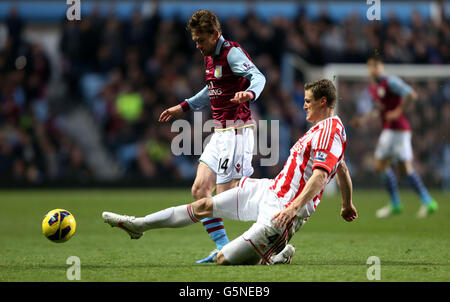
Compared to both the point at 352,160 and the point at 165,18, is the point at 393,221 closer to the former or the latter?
the point at 352,160

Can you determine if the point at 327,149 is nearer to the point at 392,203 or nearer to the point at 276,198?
the point at 276,198

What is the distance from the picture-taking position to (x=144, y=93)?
59.0ft

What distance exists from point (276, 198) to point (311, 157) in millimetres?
443

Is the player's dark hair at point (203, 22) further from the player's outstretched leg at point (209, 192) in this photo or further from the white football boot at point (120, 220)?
the white football boot at point (120, 220)

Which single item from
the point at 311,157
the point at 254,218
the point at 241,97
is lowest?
the point at 254,218

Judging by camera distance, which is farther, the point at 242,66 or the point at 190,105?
the point at 190,105

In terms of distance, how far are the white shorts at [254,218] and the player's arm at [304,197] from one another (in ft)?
Result: 0.91

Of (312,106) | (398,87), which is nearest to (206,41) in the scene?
(312,106)

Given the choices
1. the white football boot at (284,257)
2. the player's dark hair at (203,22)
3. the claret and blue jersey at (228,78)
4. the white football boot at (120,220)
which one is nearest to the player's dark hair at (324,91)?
the claret and blue jersey at (228,78)

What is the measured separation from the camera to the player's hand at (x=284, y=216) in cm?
551

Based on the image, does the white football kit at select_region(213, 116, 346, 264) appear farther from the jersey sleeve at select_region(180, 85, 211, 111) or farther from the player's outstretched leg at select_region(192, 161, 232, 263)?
the jersey sleeve at select_region(180, 85, 211, 111)

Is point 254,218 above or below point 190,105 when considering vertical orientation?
below

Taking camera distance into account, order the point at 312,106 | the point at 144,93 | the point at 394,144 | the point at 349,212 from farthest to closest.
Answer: the point at 144,93, the point at 394,144, the point at 349,212, the point at 312,106

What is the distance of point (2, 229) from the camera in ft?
31.7
